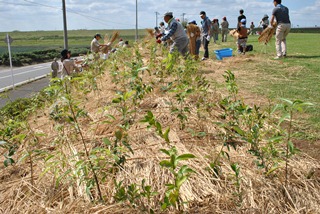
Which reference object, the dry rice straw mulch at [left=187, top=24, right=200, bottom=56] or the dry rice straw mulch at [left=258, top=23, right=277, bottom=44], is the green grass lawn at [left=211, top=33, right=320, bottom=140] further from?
the dry rice straw mulch at [left=187, top=24, right=200, bottom=56]

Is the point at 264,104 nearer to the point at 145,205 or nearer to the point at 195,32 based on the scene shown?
the point at 145,205

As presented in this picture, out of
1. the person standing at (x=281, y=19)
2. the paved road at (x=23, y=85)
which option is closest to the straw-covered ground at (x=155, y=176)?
the paved road at (x=23, y=85)

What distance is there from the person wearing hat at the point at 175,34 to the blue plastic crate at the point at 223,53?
2.28 metres

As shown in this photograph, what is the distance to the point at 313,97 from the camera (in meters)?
4.12

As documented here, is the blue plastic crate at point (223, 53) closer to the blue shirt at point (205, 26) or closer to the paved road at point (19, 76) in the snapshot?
the blue shirt at point (205, 26)

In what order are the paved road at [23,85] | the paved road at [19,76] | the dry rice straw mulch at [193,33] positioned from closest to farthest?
the dry rice straw mulch at [193,33]
the paved road at [23,85]
the paved road at [19,76]

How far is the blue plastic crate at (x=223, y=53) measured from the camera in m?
9.23

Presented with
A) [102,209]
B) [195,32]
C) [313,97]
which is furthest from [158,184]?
[195,32]

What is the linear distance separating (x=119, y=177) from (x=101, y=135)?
0.79m

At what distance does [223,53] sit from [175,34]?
116 inches

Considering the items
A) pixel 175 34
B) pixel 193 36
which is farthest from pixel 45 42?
pixel 175 34

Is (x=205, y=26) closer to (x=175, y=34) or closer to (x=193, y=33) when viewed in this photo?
(x=193, y=33)

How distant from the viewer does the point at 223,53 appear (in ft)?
30.9

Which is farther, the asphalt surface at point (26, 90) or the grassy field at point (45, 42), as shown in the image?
the grassy field at point (45, 42)
